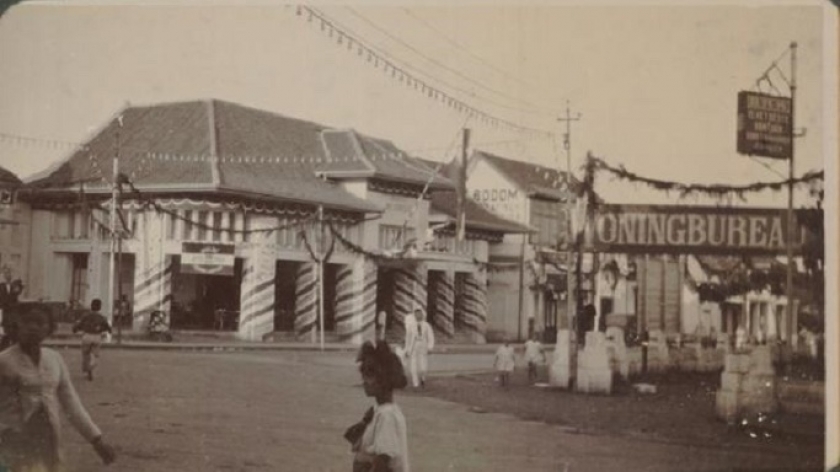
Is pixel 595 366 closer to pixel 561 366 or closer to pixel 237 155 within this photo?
pixel 561 366

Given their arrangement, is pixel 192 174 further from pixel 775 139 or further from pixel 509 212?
pixel 775 139

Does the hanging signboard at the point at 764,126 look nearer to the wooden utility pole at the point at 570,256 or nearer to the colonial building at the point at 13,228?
the wooden utility pole at the point at 570,256

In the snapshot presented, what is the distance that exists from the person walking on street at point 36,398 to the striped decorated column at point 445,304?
5.62 ft

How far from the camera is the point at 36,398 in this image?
413cm

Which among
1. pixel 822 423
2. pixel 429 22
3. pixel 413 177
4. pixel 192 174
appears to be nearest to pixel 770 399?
pixel 822 423

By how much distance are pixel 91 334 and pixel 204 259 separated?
0.62 m

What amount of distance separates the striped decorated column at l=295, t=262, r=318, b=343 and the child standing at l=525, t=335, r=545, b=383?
1032mm

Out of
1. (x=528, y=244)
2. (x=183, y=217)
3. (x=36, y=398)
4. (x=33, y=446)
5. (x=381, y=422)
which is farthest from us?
(x=528, y=244)

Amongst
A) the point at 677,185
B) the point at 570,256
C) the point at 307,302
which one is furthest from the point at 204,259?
the point at 677,185

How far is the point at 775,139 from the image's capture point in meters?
4.80

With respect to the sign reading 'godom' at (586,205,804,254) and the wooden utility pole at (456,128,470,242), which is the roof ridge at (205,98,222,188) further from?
the sign reading 'godom' at (586,205,804,254)

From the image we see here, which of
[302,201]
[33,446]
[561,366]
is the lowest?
[33,446]

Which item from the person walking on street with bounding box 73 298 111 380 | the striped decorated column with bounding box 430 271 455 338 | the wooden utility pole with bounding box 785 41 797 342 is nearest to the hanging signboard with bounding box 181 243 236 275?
the person walking on street with bounding box 73 298 111 380

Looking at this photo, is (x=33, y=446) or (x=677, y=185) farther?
(x=677, y=185)
